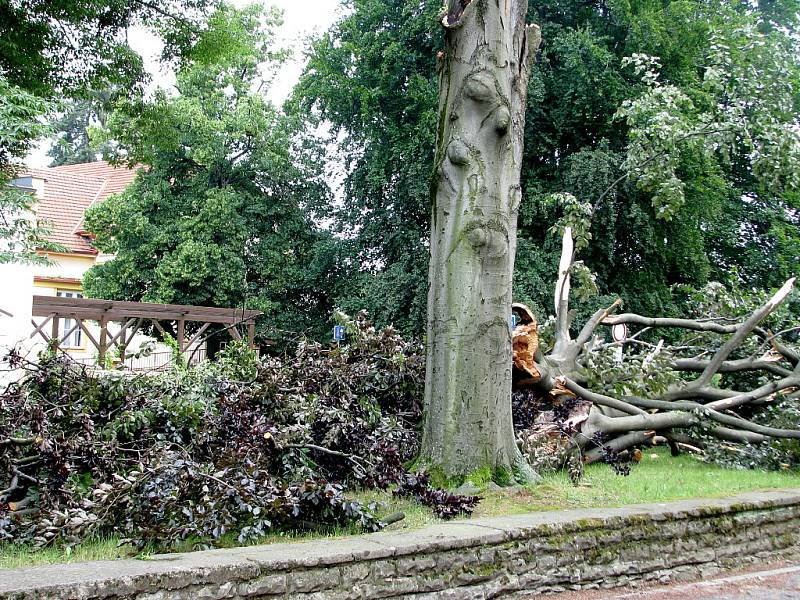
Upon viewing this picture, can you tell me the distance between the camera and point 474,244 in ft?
21.3

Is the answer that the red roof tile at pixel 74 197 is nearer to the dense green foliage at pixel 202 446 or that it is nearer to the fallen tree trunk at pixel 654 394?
the fallen tree trunk at pixel 654 394

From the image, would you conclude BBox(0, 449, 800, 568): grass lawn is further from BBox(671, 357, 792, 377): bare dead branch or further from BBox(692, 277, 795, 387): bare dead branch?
BBox(671, 357, 792, 377): bare dead branch

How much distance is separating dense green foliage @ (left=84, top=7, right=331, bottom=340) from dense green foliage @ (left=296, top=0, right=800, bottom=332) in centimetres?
297

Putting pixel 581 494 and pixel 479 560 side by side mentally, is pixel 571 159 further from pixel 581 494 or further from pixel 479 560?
pixel 479 560

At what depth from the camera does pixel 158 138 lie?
14609mm

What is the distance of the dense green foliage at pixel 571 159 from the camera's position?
2166 centimetres

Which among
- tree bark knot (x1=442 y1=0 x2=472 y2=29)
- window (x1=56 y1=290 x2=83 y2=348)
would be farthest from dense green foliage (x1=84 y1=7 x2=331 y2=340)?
tree bark knot (x1=442 y1=0 x2=472 y2=29)

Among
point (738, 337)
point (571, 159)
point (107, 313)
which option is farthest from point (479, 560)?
point (571, 159)

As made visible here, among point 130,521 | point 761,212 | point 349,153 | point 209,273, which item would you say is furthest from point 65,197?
point 130,521

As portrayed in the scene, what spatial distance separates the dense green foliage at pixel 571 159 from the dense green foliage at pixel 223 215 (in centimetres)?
297

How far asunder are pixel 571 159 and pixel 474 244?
16.4 m

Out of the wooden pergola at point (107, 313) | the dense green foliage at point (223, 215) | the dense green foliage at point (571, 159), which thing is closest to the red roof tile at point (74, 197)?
the dense green foliage at point (223, 215)

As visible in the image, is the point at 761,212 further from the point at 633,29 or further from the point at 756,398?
the point at 756,398

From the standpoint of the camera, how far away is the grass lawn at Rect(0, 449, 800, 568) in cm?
450
